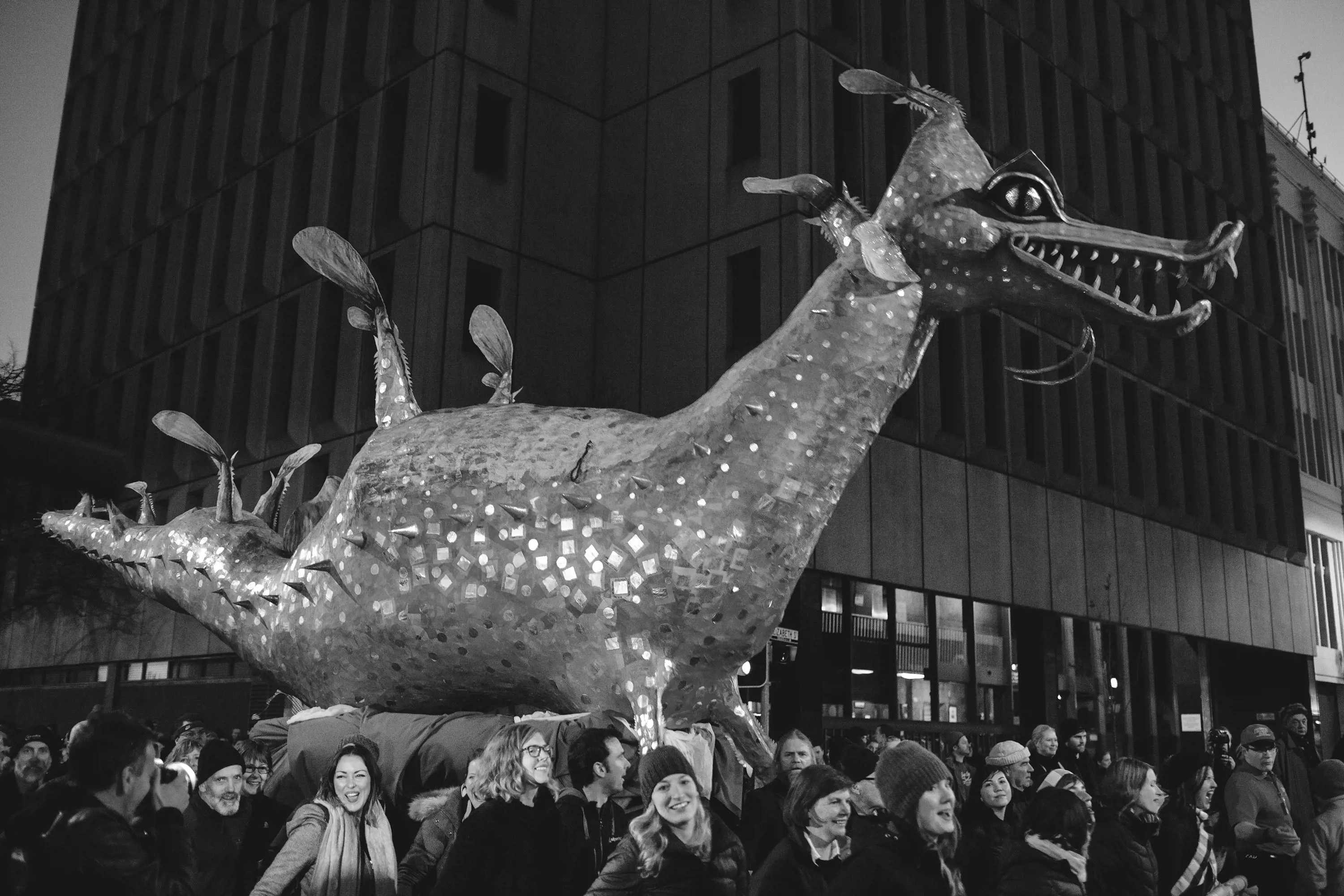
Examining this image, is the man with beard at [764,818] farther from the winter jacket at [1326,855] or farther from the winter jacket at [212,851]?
the winter jacket at [1326,855]

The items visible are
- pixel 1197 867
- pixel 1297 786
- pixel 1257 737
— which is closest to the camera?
pixel 1197 867

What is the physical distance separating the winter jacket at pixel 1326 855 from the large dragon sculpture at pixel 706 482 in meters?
3.54

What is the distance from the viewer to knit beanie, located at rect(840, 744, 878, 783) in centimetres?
588

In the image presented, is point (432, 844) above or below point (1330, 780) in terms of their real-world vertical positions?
below

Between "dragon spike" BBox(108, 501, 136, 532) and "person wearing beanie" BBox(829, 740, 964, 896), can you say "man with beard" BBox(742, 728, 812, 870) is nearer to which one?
"person wearing beanie" BBox(829, 740, 964, 896)

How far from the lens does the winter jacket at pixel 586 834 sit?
382 cm

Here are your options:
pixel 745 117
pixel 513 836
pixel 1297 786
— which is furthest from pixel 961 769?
pixel 745 117

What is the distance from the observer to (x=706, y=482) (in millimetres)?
4449

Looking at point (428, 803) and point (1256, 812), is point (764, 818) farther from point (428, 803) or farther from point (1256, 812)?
point (1256, 812)

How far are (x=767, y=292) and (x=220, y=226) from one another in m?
10.2

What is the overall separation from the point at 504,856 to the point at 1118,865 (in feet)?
7.64

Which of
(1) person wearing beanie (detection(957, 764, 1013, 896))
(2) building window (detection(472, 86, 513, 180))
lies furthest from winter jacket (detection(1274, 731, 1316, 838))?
(2) building window (detection(472, 86, 513, 180))

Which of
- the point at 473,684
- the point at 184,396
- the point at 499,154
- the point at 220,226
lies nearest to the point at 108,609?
the point at 184,396

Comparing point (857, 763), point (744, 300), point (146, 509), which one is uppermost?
point (744, 300)
